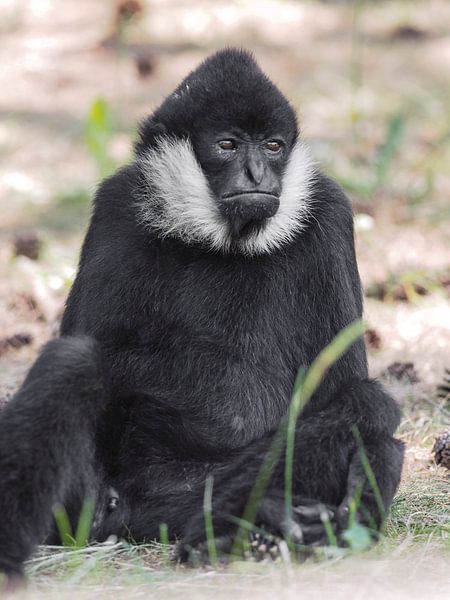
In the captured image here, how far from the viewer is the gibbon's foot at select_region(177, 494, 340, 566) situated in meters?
4.32

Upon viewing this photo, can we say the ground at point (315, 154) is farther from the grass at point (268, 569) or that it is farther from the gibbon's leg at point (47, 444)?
the gibbon's leg at point (47, 444)

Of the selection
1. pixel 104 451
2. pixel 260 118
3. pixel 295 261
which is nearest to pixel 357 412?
pixel 295 261

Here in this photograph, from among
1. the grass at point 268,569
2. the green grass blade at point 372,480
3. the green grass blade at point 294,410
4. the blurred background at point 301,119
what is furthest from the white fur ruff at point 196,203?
the blurred background at point 301,119

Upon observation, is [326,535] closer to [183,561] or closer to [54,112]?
[183,561]

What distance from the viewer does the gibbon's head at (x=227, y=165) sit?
5145mm

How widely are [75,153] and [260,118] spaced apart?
22.8ft

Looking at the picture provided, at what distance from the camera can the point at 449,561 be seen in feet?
14.3

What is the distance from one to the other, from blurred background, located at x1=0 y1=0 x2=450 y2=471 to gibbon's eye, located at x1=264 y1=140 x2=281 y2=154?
198cm

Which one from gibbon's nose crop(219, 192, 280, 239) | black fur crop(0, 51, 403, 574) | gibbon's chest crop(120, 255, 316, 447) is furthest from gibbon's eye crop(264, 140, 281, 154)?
gibbon's chest crop(120, 255, 316, 447)

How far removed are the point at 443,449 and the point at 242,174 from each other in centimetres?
188

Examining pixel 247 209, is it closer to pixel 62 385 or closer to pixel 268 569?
pixel 62 385

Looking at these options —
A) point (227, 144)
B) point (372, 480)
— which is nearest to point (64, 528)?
point (372, 480)

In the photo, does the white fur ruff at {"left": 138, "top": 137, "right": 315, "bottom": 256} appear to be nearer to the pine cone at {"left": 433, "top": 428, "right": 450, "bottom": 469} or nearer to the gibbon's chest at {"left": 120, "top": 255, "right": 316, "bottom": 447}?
the gibbon's chest at {"left": 120, "top": 255, "right": 316, "bottom": 447}

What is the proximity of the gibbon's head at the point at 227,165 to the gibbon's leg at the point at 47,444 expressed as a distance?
92 cm
